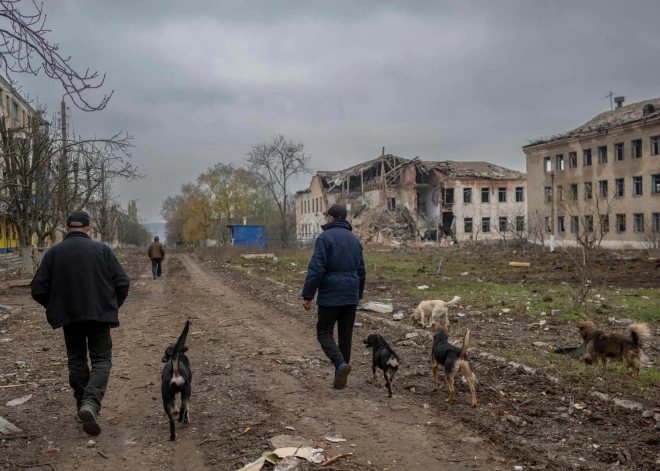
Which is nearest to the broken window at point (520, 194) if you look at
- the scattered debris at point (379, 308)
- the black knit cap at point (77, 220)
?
the scattered debris at point (379, 308)

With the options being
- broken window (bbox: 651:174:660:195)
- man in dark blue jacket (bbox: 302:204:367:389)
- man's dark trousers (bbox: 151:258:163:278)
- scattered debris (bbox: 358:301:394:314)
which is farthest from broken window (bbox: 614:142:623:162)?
man in dark blue jacket (bbox: 302:204:367:389)

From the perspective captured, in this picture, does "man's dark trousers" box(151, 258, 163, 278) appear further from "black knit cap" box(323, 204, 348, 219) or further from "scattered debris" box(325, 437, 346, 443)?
"scattered debris" box(325, 437, 346, 443)

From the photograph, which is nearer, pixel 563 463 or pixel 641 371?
pixel 563 463

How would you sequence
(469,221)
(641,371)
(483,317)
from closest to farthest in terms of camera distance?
(641,371) < (483,317) < (469,221)

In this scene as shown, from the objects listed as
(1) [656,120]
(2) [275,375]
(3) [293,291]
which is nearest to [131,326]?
(2) [275,375]

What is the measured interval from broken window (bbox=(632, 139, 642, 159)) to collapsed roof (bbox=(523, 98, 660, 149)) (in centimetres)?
158

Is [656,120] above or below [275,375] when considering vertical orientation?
above

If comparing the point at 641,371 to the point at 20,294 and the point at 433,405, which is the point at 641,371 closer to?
the point at 433,405

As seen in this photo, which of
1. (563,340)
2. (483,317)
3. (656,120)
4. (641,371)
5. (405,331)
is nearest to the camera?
(641,371)

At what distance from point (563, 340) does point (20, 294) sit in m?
16.0

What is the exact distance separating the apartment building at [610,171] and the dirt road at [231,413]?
3347 cm

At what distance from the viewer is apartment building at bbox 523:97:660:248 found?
39.8m

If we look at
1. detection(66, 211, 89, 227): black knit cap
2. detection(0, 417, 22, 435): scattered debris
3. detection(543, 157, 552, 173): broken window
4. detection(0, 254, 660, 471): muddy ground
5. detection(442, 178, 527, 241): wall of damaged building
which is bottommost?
detection(0, 254, 660, 471): muddy ground

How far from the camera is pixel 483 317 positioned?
434 inches
